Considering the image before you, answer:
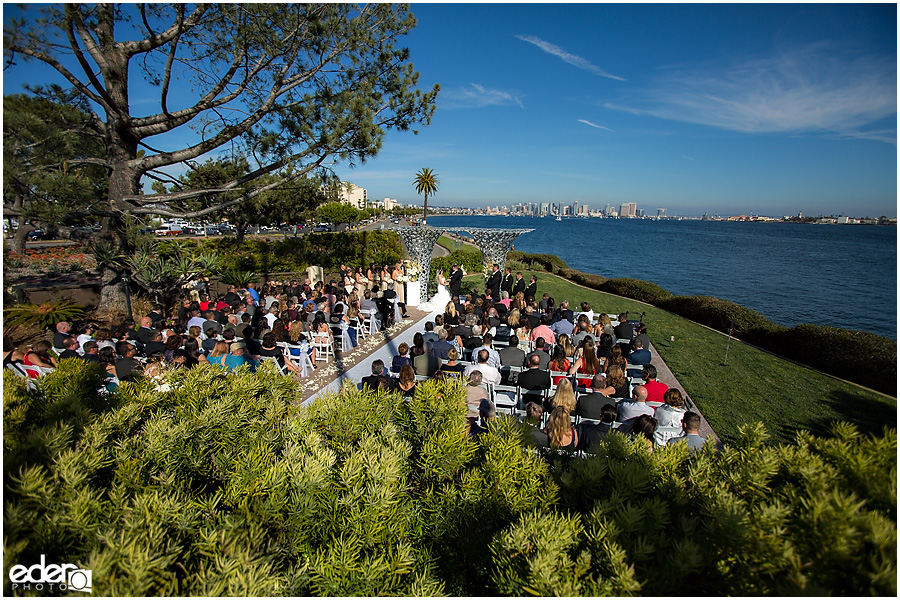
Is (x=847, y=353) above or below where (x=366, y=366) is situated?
above

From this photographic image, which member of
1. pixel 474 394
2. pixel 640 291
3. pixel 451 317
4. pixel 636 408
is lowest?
pixel 636 408

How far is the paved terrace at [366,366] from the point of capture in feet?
25.5

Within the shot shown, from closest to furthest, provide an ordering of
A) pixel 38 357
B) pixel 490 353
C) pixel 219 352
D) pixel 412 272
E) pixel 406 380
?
pixel 406 380, pixel 38 357, pixel 219 352, pixel 490 353, pixel 412 272

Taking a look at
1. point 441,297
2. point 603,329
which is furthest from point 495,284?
point 603,329

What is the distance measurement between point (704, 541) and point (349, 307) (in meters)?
9.60

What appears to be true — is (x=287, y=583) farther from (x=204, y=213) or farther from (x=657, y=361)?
(x=204, y=213)

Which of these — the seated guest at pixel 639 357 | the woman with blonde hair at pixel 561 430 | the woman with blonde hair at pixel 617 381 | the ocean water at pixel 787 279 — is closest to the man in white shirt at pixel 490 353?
the woman with blonde hair at pixel 617 381

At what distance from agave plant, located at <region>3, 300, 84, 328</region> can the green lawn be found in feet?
43.8

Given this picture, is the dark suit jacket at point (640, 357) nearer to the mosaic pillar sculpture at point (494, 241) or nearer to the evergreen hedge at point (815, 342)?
the evergreen hedge at point (815, 342)

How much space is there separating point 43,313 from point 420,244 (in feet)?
35.9

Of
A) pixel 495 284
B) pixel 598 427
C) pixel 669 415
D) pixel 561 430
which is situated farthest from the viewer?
pixel 495 284

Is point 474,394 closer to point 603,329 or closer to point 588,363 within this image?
point 588,363

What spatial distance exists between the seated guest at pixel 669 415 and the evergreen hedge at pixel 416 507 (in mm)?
3153

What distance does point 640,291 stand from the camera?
63.3 ft
